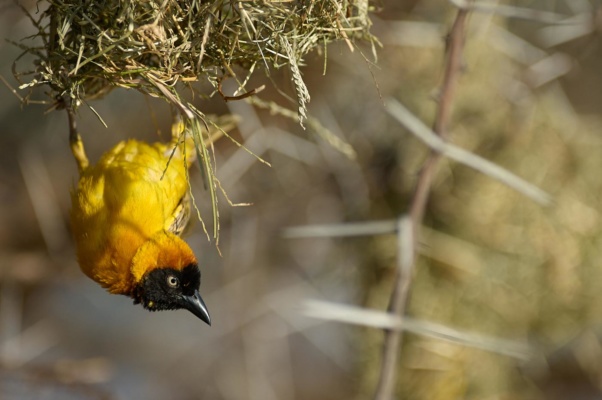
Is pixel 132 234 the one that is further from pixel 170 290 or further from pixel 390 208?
pixel 390 208

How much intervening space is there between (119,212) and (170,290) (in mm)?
205

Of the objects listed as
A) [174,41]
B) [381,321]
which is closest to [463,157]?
[381,321]

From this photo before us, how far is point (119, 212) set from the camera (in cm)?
163

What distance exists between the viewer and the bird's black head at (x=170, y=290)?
1613mm

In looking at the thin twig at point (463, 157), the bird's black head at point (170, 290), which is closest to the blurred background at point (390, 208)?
the thin twig at point (463, 157)

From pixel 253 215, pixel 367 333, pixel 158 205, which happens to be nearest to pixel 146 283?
pixel 158 205

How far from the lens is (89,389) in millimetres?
2402

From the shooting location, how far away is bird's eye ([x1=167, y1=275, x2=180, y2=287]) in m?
1.61

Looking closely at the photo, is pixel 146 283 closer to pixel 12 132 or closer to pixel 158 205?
pixel 158 205

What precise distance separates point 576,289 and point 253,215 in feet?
4.57

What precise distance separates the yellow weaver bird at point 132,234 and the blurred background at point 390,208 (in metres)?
0.76

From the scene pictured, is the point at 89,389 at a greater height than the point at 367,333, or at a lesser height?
greater

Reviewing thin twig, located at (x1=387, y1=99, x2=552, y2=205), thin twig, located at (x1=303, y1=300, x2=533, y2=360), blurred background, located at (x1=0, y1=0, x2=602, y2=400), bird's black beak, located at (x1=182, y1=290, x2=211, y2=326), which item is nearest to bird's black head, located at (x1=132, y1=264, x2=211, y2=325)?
bird's black beak, located at (x1=182, y1=290, x2=211, y2=326)

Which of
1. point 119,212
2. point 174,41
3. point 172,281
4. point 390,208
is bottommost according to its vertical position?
point 390,208
